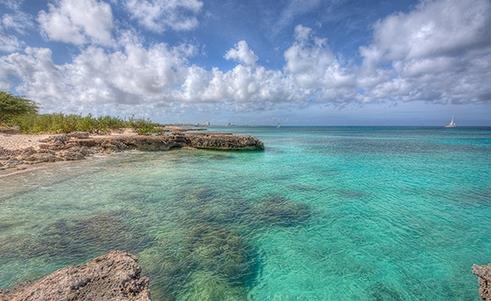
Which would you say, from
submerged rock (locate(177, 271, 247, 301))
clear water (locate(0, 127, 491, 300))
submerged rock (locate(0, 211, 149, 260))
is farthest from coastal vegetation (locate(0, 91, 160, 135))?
submerged rock (locate(177, 271, 247, 301))

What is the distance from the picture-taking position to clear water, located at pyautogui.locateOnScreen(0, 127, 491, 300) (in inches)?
265

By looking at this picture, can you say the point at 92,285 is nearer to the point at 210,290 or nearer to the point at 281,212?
the point at 210,290

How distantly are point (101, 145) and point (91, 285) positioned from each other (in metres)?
33.1

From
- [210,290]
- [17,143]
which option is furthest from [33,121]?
[210,290]

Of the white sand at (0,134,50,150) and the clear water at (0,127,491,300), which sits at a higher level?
the white sand at (0,134,50,150)

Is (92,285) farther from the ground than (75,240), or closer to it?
farther from the ground

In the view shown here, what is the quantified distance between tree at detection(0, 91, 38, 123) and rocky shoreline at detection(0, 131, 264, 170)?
22.8 meters

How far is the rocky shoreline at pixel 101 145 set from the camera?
914 inches

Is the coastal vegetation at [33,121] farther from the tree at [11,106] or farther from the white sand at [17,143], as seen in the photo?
the white sand at [17,143]

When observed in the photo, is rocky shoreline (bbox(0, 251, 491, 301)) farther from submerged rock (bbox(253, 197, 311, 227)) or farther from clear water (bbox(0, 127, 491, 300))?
submerged rock (bbox(253, 197, 311, 227))

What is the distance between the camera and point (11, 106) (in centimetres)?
4931

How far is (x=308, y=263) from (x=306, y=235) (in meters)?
1.80

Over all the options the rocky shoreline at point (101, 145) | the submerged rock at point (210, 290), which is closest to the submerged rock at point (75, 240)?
the submerged rock at point (210, 290)

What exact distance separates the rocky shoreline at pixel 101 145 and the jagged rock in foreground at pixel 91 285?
21842 mm
